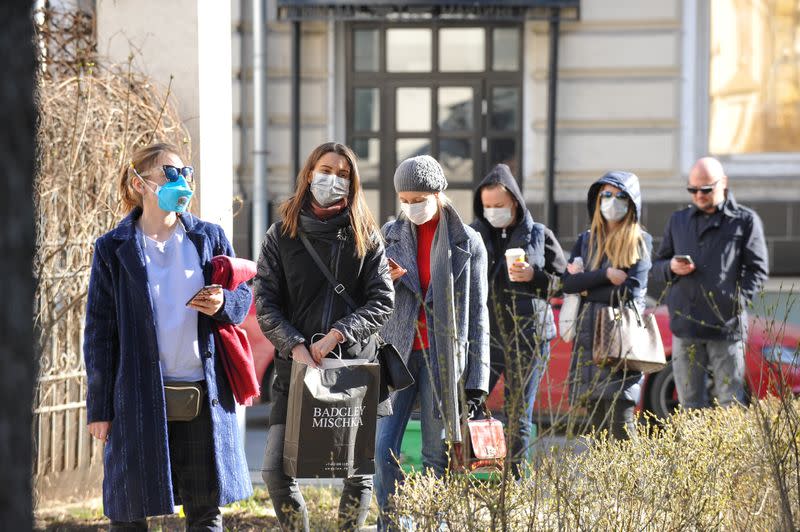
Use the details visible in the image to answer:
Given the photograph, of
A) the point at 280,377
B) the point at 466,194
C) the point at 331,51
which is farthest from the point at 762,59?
the point at 280,377

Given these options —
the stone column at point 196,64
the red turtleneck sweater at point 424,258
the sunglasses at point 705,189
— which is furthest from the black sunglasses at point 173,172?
the sunglasses at point 705,189

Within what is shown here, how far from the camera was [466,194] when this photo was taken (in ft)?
51.8

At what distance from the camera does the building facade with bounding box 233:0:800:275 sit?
15.1 metres

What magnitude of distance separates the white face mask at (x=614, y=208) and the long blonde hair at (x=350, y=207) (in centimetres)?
198

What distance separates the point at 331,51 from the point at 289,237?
10.8 m

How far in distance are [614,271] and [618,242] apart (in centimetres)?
21

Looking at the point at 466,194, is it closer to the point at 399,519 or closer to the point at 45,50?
the point at 45,50

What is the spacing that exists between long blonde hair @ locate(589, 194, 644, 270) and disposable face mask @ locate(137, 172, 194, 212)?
2707mm

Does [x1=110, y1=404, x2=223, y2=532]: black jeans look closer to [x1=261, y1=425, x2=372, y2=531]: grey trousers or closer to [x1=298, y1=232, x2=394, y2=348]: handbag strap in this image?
[x1=261, y1=425, x2=372, y2=531]: grey trousers

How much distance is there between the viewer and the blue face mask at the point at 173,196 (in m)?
4.61

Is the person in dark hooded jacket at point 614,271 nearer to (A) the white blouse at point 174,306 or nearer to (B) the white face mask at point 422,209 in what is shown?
(B) the white face mask at point 422,209

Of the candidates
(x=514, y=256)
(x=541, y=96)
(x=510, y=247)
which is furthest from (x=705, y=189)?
(x=541, y=96)

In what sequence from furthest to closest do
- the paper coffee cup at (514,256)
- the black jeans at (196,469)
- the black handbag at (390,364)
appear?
the paper coffee cup at (514,256) < the black handbag at (390,364) < the black jeans at (196,469)

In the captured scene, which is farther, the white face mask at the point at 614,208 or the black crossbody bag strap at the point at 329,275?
the white face mask at the point at 614,208
